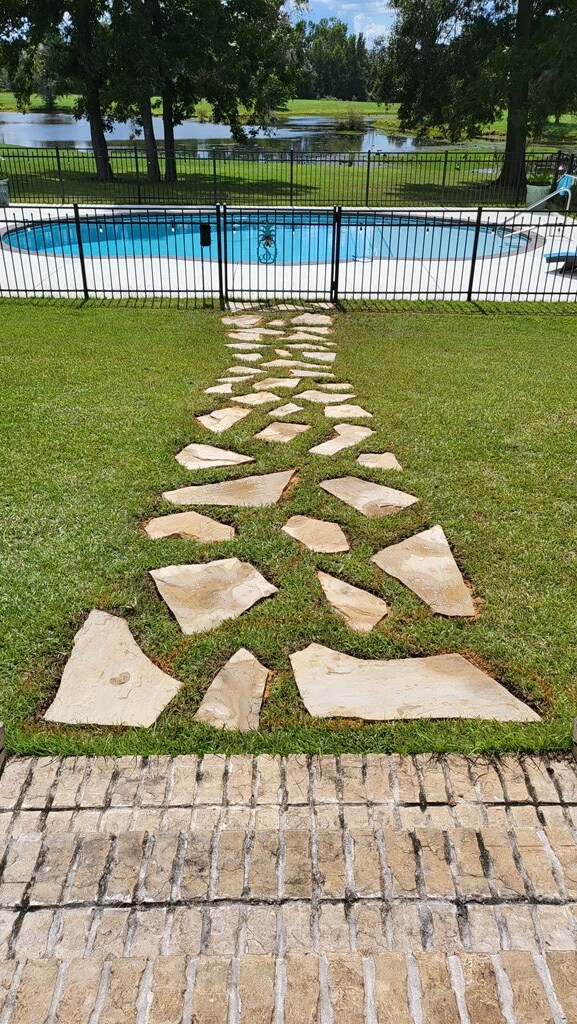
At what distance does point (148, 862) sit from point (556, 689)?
1.81 m

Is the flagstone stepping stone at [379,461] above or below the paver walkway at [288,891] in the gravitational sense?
above

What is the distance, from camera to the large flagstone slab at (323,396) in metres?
6.43

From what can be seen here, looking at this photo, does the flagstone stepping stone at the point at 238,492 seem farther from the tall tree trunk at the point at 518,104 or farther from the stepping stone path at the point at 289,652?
the tall tree trunk at the point at 518,104

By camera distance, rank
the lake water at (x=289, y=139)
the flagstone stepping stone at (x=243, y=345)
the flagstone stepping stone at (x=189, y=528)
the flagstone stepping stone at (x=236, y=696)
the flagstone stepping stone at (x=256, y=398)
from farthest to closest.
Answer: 1. the lake water at (x=289, y=139)
2. the flagstone stepping stone at (x=243, y=345)
3. the flagstone stepping stone at (x=256, y=398)
4. the flagstone stepping stone at (x=189, y=528)
5. the flagstone stepping stone at (x=236, y=696)

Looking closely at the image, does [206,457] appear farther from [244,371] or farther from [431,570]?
[244,371]

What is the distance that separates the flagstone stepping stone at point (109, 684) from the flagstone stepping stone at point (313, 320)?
665 centimetres

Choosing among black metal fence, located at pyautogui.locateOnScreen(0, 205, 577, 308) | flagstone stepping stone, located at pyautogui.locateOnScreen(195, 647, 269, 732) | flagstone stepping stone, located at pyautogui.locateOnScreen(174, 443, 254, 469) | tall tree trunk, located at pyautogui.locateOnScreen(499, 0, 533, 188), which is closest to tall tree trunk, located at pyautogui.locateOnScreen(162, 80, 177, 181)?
black metal fence, located at pyautogui.locateOnScreen(0, 205, 577, 308)

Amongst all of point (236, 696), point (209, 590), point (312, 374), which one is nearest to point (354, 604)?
point (209, 590)

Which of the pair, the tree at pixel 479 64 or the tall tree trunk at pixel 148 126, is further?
the tall tree trunk at pixel 148 126

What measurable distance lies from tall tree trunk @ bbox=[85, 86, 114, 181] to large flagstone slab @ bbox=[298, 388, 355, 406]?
769 inches

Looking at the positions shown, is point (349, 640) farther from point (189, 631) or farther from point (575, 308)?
point (575, 308)

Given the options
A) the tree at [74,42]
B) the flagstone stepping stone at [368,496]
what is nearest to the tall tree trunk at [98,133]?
the tree at [74,42]

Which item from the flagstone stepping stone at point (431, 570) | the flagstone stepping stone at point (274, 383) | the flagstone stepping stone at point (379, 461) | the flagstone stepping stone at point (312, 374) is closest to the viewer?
the flagstone stepping stone at point (431, 570)

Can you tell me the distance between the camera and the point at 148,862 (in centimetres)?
236
